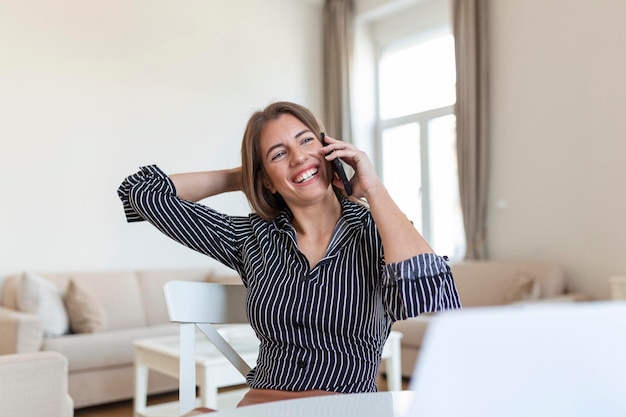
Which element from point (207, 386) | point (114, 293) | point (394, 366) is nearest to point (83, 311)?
point (114, 293)

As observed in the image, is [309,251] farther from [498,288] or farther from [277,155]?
[498,288]

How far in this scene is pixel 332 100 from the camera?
5.98 metres

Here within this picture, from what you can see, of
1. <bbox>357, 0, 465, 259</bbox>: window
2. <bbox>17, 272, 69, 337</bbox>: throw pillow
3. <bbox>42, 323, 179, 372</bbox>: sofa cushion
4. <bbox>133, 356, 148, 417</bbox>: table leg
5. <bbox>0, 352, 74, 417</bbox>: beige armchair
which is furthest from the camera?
<bbox>357, 0, 465, 259</bbox>: window

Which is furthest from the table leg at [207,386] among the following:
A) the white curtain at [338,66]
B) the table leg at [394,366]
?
the white curtain at [338,66]

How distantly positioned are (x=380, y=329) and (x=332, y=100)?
4.88 meters

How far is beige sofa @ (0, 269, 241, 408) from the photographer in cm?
351

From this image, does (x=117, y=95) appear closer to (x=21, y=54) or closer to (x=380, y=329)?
(x=21, y=54)

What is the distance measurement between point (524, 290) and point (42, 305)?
298 centimetres

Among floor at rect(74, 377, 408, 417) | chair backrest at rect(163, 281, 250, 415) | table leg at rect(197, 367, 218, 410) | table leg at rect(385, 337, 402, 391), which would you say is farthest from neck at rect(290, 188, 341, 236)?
floor at rect(74, 377, 408, 417)

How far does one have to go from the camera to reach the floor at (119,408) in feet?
12.1

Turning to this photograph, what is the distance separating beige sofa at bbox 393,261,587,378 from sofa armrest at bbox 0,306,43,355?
87.3 inches

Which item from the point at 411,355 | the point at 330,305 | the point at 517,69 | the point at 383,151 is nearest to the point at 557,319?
the point at 330,305

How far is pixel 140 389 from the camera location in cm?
303

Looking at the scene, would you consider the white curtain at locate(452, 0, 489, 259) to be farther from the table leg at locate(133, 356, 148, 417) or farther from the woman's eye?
the woman's eye
